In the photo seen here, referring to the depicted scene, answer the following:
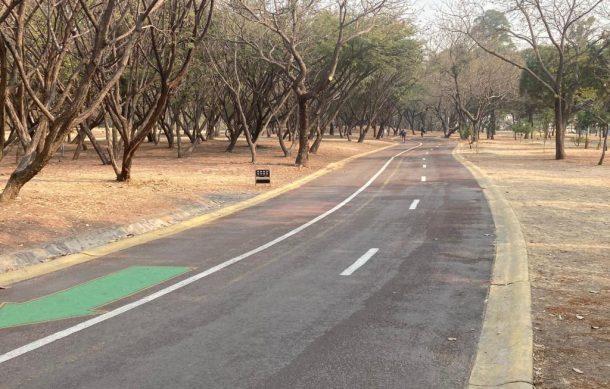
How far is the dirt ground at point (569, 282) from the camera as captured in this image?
15.6 feet

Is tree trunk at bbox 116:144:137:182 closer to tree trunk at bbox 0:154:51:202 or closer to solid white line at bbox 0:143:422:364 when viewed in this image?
tree trunk at bbox 0:154:51:202

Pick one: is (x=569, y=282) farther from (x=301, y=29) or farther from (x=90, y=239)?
(x=301, y=29)

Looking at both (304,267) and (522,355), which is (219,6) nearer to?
(304,267)

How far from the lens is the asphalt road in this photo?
15.9 feet

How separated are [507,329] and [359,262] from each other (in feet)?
11.7

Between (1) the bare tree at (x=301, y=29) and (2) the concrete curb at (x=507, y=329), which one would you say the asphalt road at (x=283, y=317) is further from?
(1) the bare tree at (x=301, y=29)

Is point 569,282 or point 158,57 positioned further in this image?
point 158,57

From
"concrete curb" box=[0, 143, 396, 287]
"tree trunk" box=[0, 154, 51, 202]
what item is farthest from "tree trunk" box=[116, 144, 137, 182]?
"tree trunk" box=[0, 154, 51, 202]

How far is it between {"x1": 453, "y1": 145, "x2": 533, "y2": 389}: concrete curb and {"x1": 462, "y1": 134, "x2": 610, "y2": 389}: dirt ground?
105mm

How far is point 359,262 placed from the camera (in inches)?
360

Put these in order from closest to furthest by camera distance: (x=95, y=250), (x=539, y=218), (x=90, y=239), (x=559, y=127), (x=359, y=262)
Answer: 1. (x=359, y=262)
2. (x=95, y=250)
3. (x=90, y=239)
4. (x=539, y=218)
5. (x=559, y=127)

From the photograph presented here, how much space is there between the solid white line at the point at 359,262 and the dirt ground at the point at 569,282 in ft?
8.18

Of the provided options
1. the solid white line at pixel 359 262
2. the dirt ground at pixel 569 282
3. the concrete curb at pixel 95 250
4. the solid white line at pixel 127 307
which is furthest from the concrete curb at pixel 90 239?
the dirt ground at pixel 569 282

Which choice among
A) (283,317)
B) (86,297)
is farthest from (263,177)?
(283,317)
